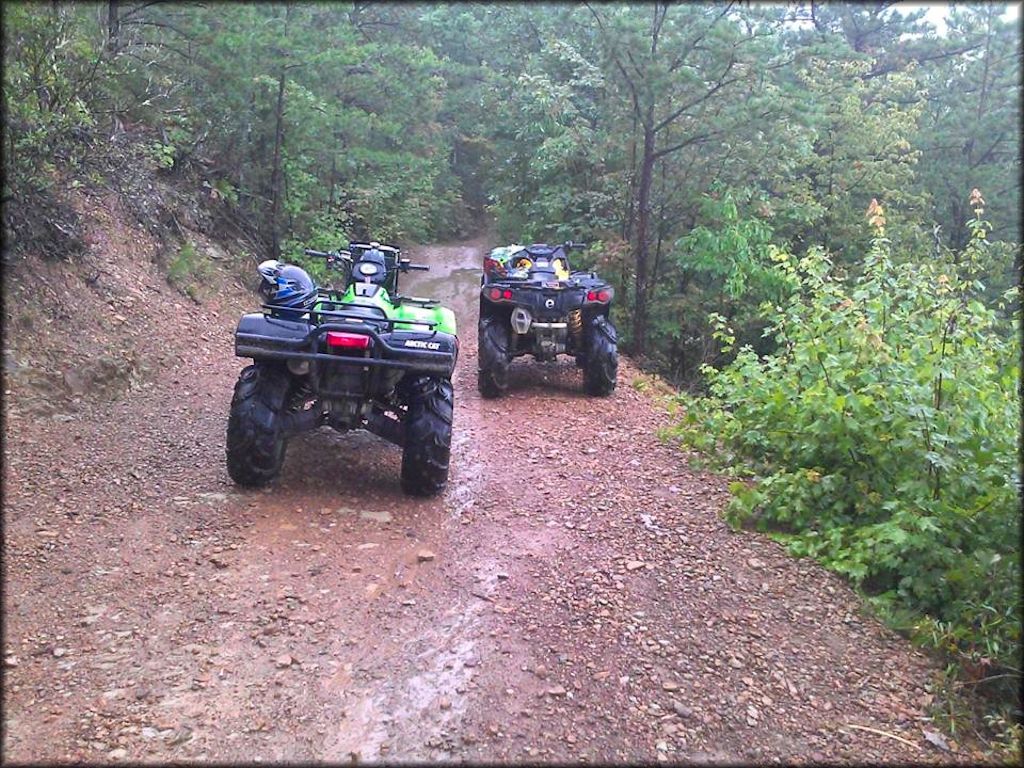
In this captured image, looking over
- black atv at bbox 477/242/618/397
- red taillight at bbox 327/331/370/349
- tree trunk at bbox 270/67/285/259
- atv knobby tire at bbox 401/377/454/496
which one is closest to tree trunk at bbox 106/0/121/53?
tree trunk at bbox 270/67/285/259

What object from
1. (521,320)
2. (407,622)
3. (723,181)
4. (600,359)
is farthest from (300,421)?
(723,181)

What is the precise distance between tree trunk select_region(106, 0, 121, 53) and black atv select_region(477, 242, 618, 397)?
4683 millimetres

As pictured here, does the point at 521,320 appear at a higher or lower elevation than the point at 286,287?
lower

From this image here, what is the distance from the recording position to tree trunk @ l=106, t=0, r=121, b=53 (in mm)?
8641

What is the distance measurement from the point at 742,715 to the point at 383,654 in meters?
1.51

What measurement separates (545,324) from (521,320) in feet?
0.86

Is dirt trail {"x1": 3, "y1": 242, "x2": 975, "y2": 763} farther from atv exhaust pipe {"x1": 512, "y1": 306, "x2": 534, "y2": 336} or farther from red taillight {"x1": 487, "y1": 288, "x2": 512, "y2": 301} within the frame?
red taillight {"x1": 487, "y1": 288, "x2": 512, "y2": 301}

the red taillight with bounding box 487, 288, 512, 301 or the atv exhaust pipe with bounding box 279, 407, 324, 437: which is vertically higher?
the red taillight with bounding box 487, 288, 512, 301

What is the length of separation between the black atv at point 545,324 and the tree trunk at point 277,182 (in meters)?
5.54

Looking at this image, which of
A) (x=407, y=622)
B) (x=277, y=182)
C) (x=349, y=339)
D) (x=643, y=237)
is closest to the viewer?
(x=407, y=622)

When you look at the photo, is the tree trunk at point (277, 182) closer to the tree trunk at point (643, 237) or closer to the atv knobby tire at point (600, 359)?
the tree trunk at point (643, 237)

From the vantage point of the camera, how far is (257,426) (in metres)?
5.01

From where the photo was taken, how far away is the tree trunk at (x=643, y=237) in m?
12.0

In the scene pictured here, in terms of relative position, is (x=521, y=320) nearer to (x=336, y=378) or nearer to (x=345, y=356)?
(x=336, y=378)
